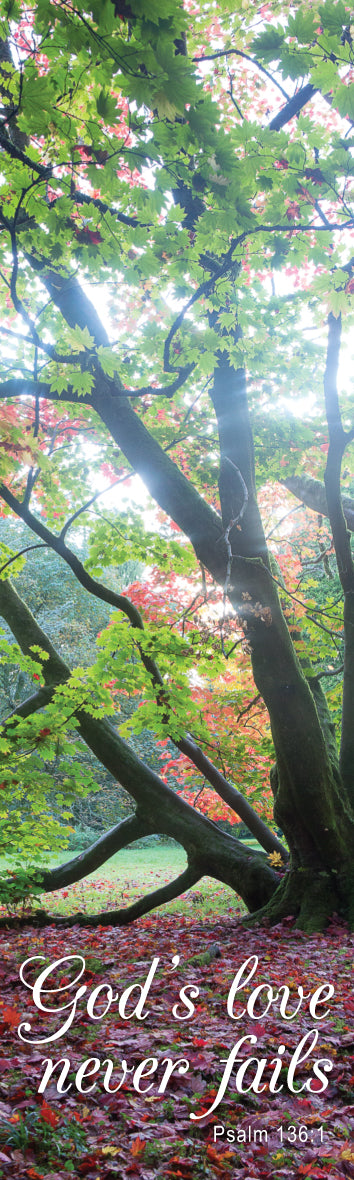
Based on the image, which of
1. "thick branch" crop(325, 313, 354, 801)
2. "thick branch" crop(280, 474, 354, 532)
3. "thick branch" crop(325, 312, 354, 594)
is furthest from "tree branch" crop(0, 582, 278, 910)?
"thick branch" crop(280, 474, 354, 532)

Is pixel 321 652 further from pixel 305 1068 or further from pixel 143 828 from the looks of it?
pixel 305 1068

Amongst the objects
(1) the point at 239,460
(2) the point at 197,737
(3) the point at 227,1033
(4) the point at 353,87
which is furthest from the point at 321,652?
(4) the point at 353,87

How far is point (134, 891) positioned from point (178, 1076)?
30.4ft

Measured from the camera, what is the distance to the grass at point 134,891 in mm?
8922

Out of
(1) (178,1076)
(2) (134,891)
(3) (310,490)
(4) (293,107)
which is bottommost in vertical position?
(1) (178,1076)

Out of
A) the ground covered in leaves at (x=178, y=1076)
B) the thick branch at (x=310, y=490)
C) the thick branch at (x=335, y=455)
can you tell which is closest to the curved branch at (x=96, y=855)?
the ground covered in leaves at (x=178, y=1076)

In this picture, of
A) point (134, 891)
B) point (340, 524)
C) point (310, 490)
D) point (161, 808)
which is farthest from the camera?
point (134, 891)

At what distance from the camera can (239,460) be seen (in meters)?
4.96

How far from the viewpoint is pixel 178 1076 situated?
2.47 m

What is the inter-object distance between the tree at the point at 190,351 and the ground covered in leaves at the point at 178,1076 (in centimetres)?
138

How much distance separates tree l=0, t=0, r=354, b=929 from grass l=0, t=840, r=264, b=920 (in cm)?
191

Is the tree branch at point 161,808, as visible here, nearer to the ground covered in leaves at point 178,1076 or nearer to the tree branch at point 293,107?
the ground covered in leaves at point 178,1076

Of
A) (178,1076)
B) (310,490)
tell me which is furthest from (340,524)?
(178,1076)

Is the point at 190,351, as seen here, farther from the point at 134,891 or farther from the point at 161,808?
the point at 134,891
